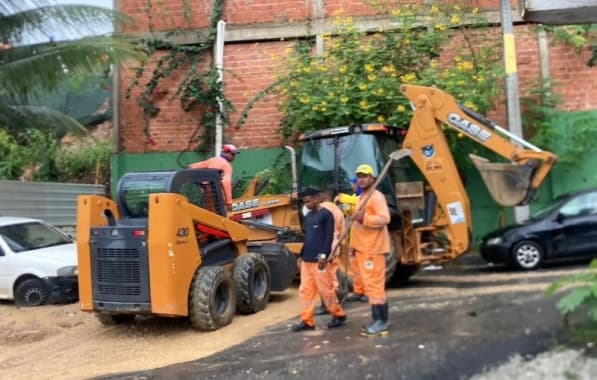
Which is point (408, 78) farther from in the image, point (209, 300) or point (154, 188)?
point (209, 300)

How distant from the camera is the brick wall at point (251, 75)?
15422 millimetres

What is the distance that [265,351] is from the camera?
7270mm

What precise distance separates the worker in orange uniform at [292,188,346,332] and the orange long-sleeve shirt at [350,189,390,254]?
1.54 ft

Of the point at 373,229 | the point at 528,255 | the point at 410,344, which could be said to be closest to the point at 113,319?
the point at 373,229

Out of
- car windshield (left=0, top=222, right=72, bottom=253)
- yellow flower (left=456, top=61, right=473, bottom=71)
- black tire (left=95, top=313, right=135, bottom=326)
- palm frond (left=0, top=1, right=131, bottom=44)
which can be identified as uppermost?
palm frond (left=0, top=1, right=131, bottom=44)

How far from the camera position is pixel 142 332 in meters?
8.82

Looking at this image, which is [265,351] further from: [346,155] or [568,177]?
[568,177]

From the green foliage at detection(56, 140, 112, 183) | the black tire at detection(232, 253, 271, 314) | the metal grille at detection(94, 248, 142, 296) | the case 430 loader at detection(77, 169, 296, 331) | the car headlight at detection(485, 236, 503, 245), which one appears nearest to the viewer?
the case 430 loader at detection(77, 169, 296, 331)

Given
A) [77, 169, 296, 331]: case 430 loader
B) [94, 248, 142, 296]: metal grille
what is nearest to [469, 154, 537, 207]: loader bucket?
[77, 169, 296, 331]: case 430 loader

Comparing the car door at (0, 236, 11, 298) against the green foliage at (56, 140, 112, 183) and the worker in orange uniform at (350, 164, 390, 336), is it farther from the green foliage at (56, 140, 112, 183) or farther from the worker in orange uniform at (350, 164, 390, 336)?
the green foliage at (56, 140, 112, 183)

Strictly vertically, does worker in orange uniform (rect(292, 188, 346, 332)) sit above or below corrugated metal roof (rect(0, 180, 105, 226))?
below

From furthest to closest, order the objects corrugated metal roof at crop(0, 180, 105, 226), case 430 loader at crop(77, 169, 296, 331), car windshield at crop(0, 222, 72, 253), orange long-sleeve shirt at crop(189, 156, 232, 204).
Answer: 1. corrugated metal roof at crop(0, 180, 105, 226)
2. car windshield at crop(0, 222, 72, 253)
3. orange long-sleeve shirt at crop(189, 156, 232, 204)
4. case 430 loader at crop(77, 169, 296, 331)

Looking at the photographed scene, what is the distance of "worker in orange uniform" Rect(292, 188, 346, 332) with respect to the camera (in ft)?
26.3

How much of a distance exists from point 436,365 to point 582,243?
6729 millimetres
